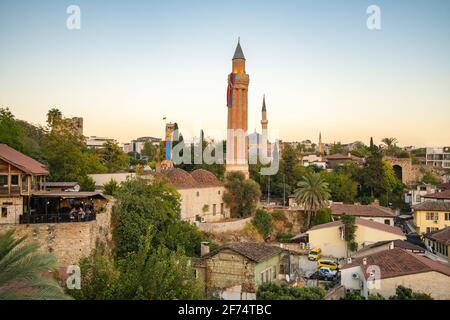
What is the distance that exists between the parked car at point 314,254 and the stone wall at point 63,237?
14.9 metres

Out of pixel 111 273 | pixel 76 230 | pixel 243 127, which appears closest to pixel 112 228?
pixel 76 230

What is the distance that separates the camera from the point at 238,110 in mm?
43344

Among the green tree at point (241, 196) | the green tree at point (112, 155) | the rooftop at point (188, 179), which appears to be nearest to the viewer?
the rooftop at point (188, 179)

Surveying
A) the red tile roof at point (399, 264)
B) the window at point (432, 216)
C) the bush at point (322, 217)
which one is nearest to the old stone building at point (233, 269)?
the red tile roof at point (399, 264)

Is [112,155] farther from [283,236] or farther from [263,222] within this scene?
[283,236]

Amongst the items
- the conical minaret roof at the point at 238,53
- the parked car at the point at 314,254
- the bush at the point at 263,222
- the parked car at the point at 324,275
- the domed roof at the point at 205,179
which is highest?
the conical minaret roof at the point at 238,53

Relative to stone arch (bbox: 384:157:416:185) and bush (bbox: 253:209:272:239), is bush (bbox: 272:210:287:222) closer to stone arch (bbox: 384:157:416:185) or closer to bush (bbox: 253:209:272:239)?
bush (bbox: 253:209:272:239)

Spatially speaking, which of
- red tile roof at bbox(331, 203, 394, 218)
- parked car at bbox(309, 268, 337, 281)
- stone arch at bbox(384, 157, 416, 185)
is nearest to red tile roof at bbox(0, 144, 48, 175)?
parked car at bbox(309, 268, 337, 281)

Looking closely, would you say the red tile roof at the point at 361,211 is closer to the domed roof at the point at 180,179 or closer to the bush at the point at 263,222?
the bush at the point at 263,222

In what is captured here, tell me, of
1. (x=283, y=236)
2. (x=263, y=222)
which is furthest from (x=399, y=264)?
(x=283, y=236)

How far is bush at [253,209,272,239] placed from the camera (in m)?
35.6

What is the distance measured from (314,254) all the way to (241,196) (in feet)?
36.4

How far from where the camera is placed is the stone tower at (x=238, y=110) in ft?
142
